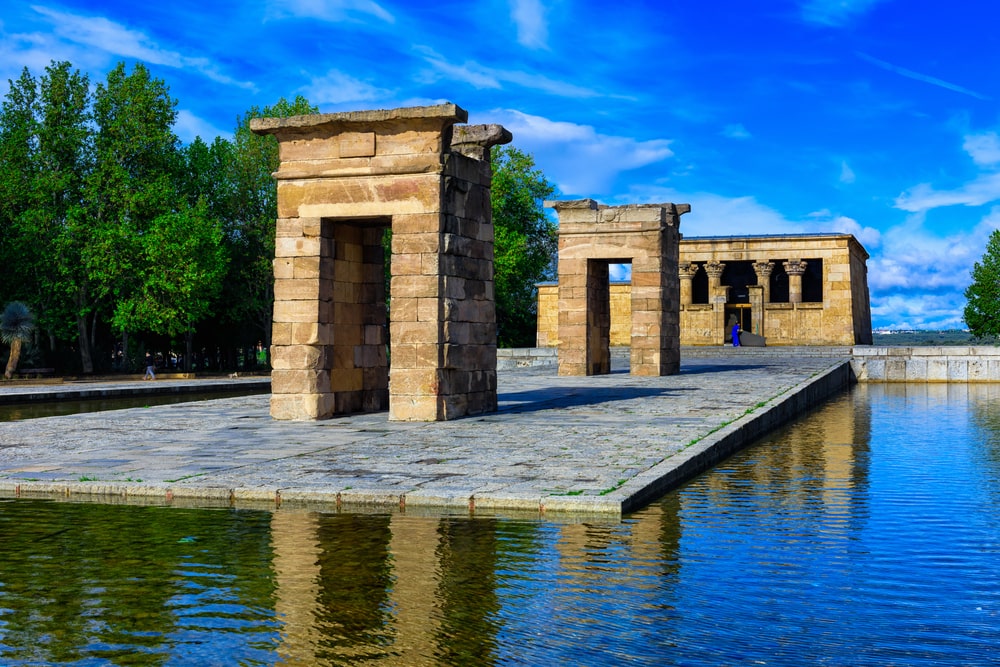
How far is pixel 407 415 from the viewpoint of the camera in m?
14.0

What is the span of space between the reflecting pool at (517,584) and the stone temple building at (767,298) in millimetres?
35804

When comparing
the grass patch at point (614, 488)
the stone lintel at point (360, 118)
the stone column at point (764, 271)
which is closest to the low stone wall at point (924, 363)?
the stone column at point (764, 271)

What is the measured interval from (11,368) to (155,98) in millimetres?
13136

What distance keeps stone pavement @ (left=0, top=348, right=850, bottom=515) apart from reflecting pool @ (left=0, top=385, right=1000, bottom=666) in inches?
15.1

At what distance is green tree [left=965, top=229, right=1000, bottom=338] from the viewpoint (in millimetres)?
58375

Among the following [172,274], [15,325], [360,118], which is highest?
[360,118]

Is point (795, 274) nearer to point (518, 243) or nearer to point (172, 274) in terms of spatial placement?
point (518, 243)

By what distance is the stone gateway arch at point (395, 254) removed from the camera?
45.6 feet

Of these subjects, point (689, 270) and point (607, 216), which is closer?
point (607, 216)

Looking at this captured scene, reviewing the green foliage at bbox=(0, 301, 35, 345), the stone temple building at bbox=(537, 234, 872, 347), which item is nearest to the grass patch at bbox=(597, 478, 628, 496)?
the green foliage at bbox=(0, 301, 35, 345)

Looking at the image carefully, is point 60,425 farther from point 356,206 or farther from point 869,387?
point 869,387

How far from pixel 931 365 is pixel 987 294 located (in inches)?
1217

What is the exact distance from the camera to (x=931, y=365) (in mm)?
31750

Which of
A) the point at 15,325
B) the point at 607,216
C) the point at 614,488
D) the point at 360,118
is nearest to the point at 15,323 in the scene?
the point at 15,325
